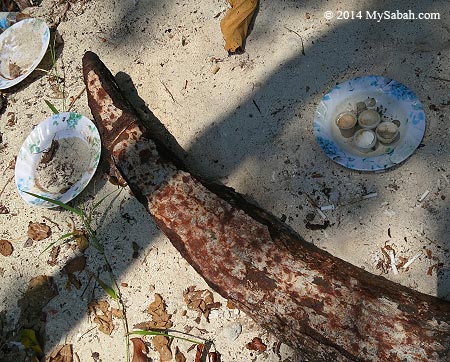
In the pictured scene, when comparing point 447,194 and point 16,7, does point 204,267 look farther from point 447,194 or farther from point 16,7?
point 16,7

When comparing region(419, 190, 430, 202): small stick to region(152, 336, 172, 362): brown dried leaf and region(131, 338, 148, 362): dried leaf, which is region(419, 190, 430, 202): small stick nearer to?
region(152, 336, 172, 362): brown dried leaf

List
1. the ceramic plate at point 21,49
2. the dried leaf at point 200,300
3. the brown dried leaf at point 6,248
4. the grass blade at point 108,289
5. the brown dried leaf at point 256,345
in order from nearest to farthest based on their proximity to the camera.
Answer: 1. the brown dried leaf at point 256,345
2. the dried leaf at point 200,300
3. the grass blade at point 108,289
4. the brown dried leaf at point 6,248
5. the ceramic plate at point 21,49

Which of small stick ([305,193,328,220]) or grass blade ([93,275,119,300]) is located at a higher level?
grass blade ([93,275,119,300])

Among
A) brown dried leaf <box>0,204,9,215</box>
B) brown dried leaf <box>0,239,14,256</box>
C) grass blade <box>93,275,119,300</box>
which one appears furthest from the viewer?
brown dried leaf <box>0,204,9,215</box>

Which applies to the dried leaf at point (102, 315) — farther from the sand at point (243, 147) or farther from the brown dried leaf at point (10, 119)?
the brown dried leaf at point (10, 119)

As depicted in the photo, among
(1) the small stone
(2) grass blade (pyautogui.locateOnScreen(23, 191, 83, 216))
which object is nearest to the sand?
(1) the small stone

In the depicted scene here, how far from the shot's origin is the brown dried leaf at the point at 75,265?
2705mm

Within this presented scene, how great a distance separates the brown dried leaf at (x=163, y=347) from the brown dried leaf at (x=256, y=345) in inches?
Result: 15.6

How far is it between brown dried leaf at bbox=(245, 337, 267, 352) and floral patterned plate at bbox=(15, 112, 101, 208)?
1.32 m

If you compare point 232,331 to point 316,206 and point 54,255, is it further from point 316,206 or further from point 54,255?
point 54,255

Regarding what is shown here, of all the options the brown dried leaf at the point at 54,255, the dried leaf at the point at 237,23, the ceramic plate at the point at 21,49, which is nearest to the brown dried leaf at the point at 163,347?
the brown dried leaf at the point at 54,255

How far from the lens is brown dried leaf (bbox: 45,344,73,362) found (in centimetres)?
251

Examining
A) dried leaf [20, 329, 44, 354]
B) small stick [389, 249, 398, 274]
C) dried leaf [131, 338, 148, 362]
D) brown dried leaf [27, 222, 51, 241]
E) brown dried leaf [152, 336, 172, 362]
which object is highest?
brown dried leaf [27, 222, 51, 241]

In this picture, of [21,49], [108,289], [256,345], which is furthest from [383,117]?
[21,49]
